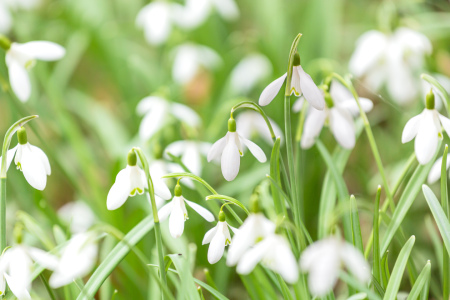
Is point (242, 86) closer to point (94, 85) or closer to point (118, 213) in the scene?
point (118, 213)

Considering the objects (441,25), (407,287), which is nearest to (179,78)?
(441,25)

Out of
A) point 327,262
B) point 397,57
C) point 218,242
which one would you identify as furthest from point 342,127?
point 397,57

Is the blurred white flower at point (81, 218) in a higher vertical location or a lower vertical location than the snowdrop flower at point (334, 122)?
lower

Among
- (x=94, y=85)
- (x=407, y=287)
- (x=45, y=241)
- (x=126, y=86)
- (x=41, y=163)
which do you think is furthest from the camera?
(x=94, y=85)

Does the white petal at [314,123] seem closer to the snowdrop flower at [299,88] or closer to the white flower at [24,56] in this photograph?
the snowdrop flower at [299,88]

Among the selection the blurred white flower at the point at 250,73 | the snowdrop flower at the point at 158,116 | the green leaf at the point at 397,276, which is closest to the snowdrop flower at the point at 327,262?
the green leaf at the point at 397,276

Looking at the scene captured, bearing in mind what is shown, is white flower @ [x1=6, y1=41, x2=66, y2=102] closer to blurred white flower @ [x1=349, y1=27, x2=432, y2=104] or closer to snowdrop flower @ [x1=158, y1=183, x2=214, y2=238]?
snowdrop flower @ [x1=158, y1=183, x2=214, y2=238]
